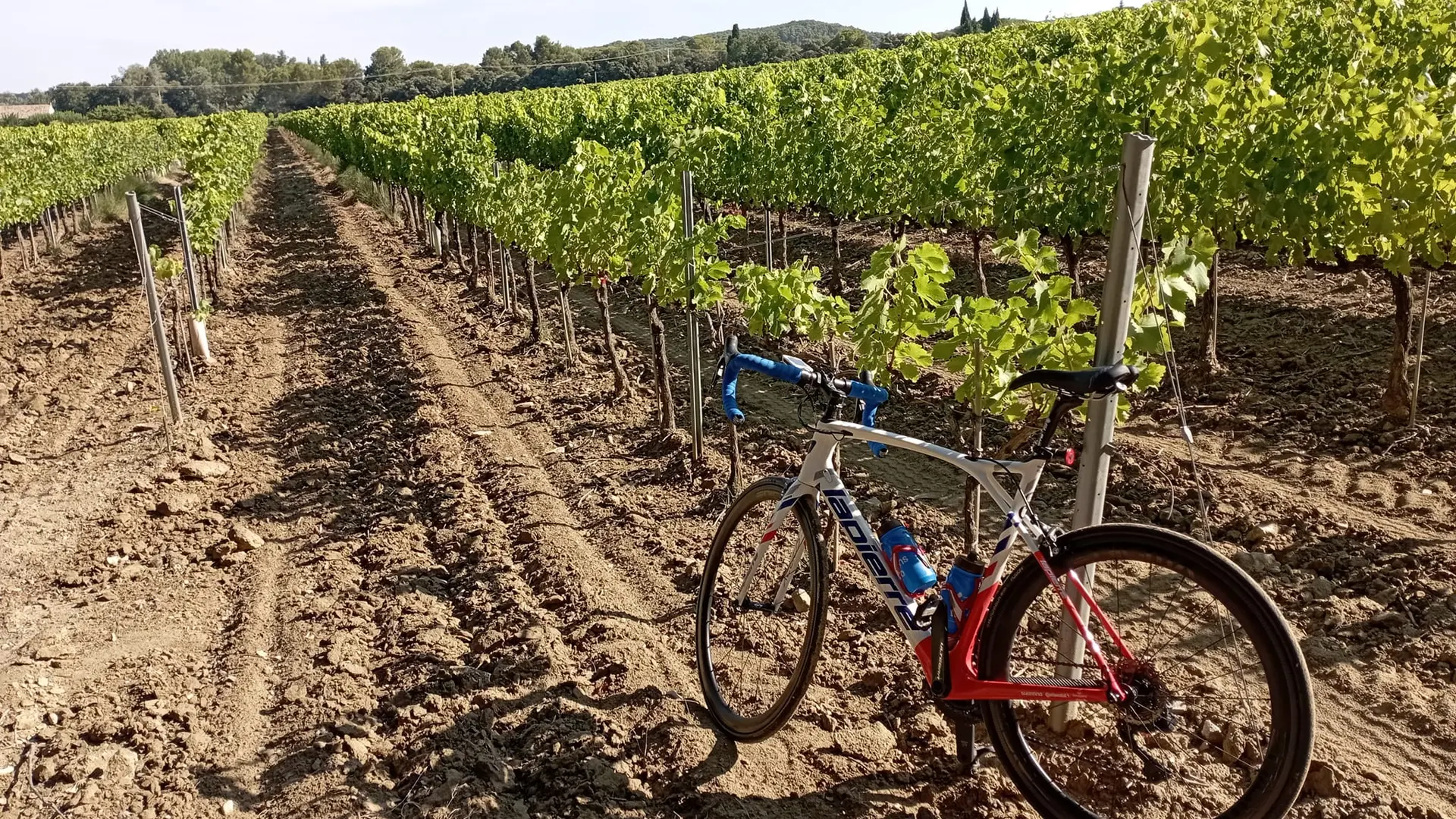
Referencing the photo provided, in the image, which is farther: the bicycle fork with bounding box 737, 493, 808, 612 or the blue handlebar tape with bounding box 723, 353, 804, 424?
the bicycle fork with bounding box 737, 493, 808, 612

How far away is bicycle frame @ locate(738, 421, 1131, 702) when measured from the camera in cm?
238

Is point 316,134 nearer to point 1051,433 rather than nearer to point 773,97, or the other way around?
point 773,97

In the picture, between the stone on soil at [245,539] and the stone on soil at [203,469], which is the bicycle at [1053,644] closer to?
the stone on soil at [245,539]

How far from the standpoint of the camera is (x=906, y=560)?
2830 millimetres

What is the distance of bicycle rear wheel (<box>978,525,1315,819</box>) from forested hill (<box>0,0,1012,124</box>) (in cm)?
6827

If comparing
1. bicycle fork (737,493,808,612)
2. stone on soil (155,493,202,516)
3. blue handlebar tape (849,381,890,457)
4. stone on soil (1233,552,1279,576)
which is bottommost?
stone on soil (155,493,202,516)

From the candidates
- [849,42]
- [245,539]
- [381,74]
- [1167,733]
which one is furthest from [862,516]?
[381,74]

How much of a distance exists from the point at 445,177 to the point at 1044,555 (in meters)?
12.3

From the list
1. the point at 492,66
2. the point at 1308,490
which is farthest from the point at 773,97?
the point at 492,66

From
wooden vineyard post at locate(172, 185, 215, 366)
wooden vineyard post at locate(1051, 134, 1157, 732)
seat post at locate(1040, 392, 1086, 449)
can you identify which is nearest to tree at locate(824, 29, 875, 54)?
wooden vineyard post at locate(172, 185, 215, 366)

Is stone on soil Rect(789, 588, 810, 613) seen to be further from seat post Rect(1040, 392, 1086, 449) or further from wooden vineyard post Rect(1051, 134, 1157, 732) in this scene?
seat post Rect(1040, 392, 1086, 449)

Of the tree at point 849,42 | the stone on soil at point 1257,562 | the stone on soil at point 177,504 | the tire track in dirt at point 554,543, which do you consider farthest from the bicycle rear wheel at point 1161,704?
the tree at point 849,42

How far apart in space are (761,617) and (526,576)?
1.47 meters

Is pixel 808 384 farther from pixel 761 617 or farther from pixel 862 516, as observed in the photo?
pixel 761 617
